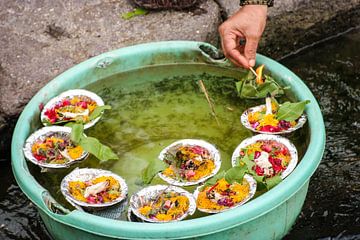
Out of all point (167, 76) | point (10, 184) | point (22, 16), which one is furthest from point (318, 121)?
point (22, 16)

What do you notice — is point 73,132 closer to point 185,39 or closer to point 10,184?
point 10,184

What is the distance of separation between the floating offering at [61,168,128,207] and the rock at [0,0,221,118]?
950mm

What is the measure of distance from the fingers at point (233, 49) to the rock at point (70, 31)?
86cm

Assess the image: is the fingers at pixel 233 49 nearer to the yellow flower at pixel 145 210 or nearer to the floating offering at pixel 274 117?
the floating offering at pixel 274 117

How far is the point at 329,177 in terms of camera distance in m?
3.90

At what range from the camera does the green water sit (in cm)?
378

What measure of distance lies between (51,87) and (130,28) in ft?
2.91

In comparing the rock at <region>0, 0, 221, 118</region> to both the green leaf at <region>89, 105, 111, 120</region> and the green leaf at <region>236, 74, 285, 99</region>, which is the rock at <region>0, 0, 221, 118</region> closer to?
the green leaf at <region>89, 105, 111, 120</region>

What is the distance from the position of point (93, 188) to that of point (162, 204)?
1.20 feet

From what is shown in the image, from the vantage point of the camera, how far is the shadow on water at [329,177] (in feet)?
11.9

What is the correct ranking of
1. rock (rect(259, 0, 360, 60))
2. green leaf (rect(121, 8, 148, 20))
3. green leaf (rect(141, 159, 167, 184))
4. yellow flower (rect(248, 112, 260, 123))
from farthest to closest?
rock (rect(259, 0, 360, 60)) → green leaf (rect(121, 8, 148, 20)) → yellow flower (rect(248, 112, 260, 123)) → green leaf (rect(141, 159, 167, 184))

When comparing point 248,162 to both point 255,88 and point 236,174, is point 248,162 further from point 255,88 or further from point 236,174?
point 255,88

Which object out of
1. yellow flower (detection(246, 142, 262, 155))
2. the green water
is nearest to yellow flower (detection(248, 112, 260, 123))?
the green water

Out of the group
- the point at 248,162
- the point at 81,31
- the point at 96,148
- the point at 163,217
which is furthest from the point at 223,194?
the point at 81,31
